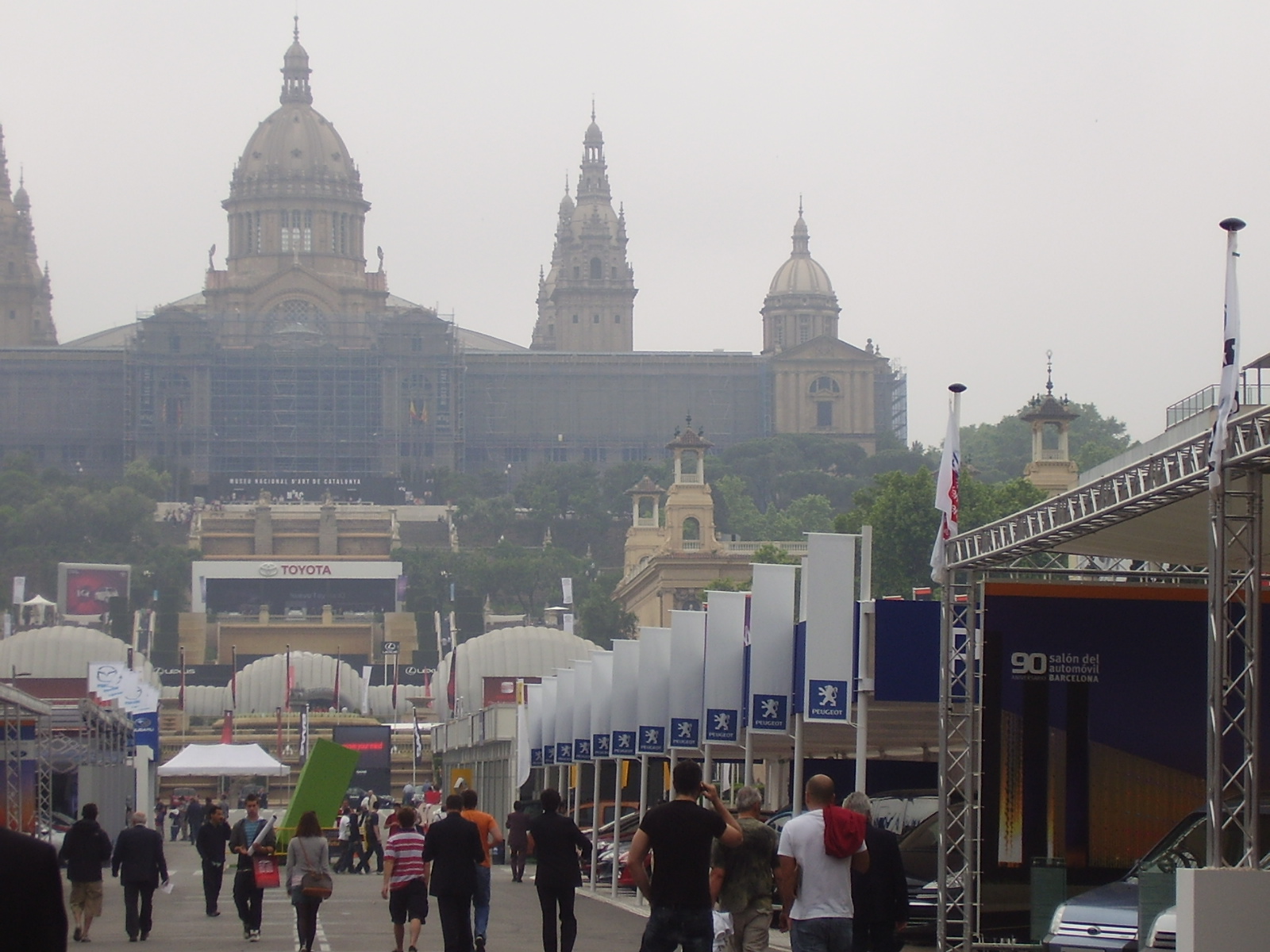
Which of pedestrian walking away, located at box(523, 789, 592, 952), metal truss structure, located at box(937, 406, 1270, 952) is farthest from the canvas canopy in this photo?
pedestrian walking away, located at box(523, 789, 592, 952)

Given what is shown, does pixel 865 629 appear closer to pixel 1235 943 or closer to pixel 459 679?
pixel 1235 943

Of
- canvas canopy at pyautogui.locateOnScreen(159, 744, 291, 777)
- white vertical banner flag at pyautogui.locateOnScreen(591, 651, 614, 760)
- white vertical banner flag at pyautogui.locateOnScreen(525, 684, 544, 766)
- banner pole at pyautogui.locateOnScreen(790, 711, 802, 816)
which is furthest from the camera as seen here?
canvas canopy at pyautogui.locateOnScreen(159, 744, 291, 777)

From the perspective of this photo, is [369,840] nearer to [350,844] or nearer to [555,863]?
[350,844]

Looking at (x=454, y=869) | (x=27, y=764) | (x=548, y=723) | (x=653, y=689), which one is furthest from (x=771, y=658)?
(x=548, y=723)

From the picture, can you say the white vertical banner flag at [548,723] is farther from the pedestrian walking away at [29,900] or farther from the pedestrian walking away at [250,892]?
the pedestrian walking away at [29,900]

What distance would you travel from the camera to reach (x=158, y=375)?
193875 mm

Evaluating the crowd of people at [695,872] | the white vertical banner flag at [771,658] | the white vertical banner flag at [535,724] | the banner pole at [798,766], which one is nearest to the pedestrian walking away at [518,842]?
the white vertical banner flag at [535,724]

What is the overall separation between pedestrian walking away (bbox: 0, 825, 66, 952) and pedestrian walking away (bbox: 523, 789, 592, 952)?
11.1m

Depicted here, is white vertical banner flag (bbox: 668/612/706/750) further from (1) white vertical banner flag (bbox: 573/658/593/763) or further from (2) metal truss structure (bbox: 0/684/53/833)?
(1) white vertical banner flag (bbox: 573/658/593/763)

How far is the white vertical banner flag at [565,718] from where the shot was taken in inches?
1577

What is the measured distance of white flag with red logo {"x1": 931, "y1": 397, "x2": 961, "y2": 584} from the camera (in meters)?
19.2

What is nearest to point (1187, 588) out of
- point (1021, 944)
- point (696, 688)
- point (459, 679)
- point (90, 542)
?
point (1021, 944)

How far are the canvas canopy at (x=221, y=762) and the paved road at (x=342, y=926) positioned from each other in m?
14.8

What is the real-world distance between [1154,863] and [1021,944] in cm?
208
